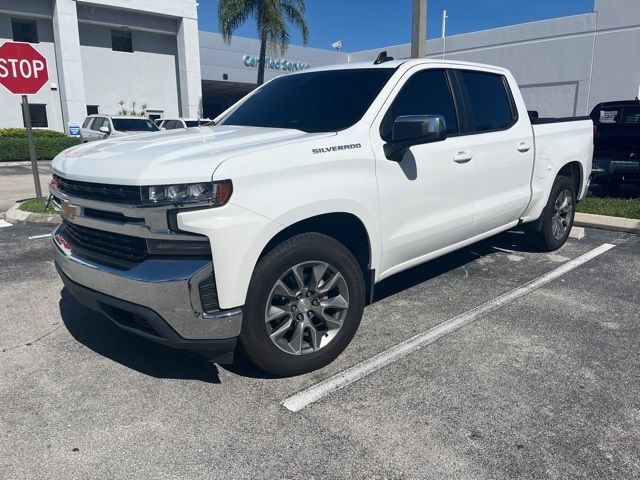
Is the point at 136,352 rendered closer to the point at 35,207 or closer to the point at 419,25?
the point at 35,207

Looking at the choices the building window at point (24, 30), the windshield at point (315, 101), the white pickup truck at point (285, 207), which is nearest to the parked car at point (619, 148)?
the white pickup truck at point (285, 207)

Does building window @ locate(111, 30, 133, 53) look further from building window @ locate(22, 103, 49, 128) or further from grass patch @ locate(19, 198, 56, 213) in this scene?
grass patch @ locate(19, 198, 56, 213)

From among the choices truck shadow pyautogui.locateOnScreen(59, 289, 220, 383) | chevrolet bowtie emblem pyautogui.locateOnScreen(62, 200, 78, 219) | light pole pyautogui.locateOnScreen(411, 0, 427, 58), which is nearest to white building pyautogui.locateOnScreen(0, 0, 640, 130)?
light pole pyautogui.locateOnScreen(411, 0, 427, 58)

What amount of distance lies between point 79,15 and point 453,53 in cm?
2066

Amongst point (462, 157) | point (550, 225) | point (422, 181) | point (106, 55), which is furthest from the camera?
point (106, 55)

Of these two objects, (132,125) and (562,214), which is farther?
(132,125)

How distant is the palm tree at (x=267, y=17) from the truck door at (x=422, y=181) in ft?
67.5

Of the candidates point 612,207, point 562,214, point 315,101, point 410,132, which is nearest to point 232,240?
point 410,132

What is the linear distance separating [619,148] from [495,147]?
549cm

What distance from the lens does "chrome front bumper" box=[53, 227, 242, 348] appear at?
2.77 m

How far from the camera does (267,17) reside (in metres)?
23.0

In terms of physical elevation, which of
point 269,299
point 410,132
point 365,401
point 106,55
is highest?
point 106,55

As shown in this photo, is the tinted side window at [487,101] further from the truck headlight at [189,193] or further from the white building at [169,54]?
the white building at [169,54]

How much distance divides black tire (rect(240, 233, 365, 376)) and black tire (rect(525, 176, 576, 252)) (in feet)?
10.3
